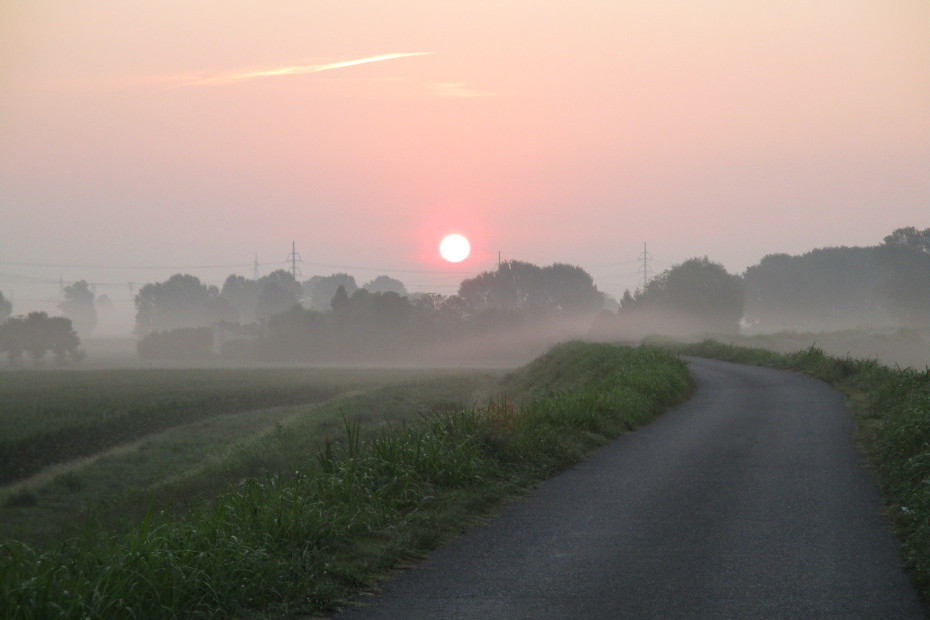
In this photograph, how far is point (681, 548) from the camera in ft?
26.8

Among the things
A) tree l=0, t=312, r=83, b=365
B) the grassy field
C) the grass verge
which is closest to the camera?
the grassy field

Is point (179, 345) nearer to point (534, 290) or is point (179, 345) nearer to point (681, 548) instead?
point (534, 290)

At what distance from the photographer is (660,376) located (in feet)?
78.1

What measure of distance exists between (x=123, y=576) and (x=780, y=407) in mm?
17636

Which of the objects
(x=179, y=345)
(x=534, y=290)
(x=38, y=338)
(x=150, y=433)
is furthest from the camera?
(x=534, y=290)

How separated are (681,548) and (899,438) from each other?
267 inches

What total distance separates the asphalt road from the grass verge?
0.22 metres

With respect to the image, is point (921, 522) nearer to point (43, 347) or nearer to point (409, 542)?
point (409, 542)

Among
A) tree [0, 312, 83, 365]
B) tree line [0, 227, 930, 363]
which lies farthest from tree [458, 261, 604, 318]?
tree [0, 312, 83, 365]

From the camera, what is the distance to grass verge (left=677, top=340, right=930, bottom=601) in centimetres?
813

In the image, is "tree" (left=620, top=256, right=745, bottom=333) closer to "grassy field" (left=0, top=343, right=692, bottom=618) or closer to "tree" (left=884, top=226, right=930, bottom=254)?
"tree" (left=884, top=226, right=930, bottom=254)

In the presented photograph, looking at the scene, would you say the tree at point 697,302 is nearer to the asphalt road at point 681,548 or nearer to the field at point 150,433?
the field at point 150,433

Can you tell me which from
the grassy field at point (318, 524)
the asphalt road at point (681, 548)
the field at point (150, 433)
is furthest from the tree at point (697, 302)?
the asphalt road at point (681, 548)

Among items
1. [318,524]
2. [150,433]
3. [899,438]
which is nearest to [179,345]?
[150,433]
